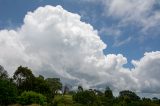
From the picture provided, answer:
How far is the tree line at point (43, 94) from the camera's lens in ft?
397

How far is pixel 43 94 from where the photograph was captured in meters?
137

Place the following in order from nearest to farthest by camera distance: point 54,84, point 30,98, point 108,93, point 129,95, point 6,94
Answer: point 6,94, point 30,98, point 54,84, point 108,93, point 129,95

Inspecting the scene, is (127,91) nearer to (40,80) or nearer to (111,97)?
(111,97)

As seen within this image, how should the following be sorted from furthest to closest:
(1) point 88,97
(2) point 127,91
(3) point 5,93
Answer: (2) point 127,91, (1) point 88,97, (3) point 5,93

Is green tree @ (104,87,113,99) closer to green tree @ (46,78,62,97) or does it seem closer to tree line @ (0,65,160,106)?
tree line @ (0,65,160,106)

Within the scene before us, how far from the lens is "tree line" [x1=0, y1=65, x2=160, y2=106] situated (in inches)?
4761

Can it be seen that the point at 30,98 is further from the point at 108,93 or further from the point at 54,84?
the point at 108,93

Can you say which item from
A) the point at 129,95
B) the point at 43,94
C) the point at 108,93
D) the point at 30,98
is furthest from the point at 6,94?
the point at 129,95

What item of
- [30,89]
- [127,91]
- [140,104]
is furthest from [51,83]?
[140,104]

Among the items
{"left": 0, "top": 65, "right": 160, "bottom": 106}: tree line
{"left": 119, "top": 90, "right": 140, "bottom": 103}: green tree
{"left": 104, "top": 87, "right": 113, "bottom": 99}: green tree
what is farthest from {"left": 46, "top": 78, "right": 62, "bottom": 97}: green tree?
{"left": 119, "top": 90, "right": 140, "bottom": 103}: green tree

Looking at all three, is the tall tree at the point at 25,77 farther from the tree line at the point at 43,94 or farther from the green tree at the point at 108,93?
the green tree at the point at 108,93

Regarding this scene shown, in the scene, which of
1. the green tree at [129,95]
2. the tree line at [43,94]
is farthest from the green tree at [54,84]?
the green tree at [129,95]

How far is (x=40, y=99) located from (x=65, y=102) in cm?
785

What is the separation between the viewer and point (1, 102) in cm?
12119
